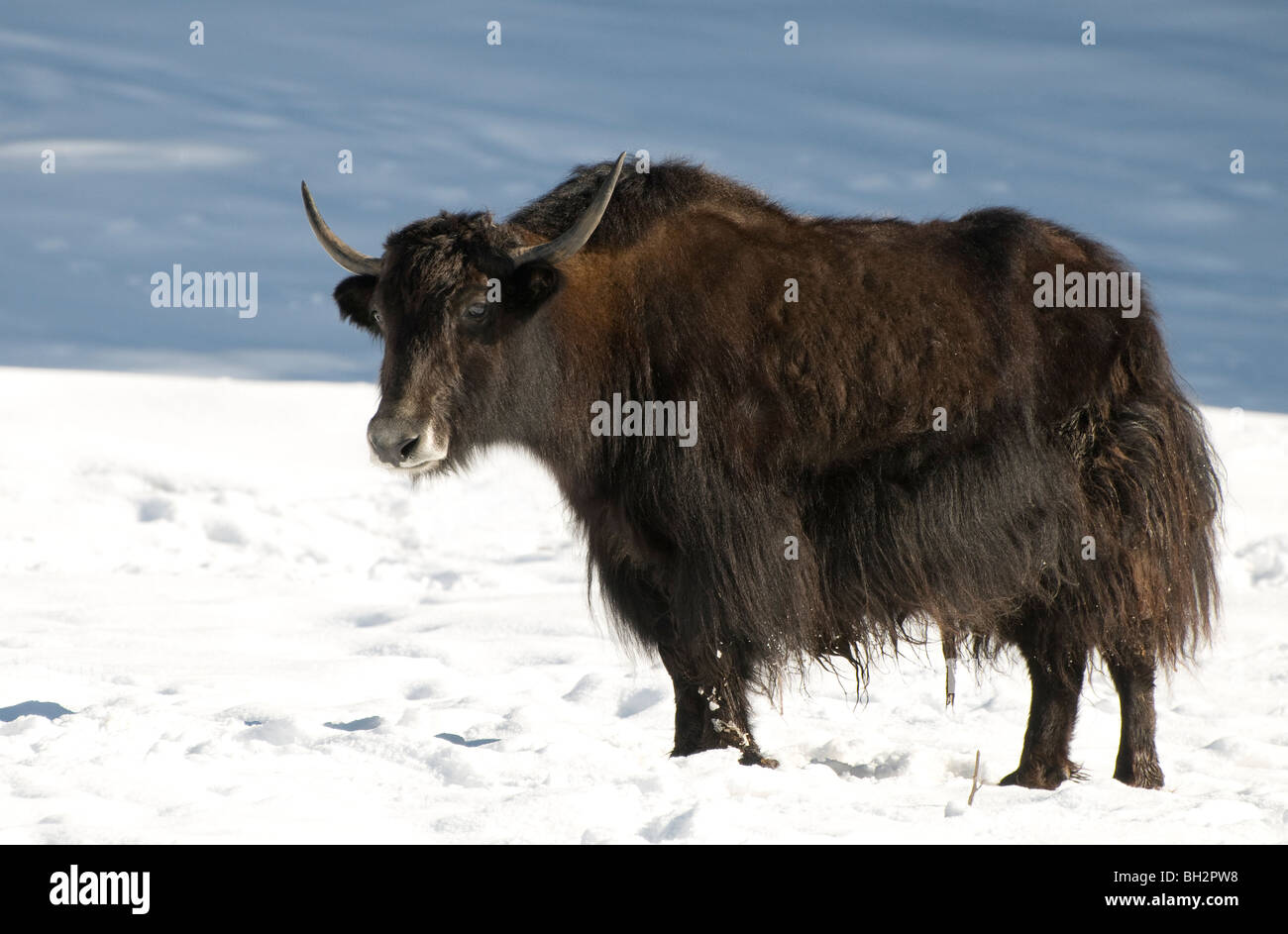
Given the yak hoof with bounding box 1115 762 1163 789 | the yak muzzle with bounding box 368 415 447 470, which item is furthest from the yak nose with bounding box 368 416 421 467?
the yak hoof with bounding box 1115 762 1163 789

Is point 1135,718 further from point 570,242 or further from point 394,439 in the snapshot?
point 394,439

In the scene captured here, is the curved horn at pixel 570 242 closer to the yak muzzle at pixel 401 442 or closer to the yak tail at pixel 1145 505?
the yak muzzle at pixel 401 442

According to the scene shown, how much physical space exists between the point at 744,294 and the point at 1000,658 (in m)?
2.25

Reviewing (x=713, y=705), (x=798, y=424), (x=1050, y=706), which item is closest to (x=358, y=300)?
(x=798, y=424)

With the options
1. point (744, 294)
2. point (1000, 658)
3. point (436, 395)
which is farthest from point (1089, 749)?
point (436, 395)

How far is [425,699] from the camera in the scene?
22.6 feet

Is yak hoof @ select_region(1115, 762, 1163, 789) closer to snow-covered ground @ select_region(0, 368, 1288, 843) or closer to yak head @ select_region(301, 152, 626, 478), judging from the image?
snow-covered ground @ select_region(0, 368, 1288, 843)

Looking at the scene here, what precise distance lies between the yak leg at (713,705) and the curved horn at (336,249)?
6.09ft

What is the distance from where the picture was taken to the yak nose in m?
4.98

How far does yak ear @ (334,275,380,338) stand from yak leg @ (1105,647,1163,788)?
10.5ft

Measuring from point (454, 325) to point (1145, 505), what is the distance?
8.88ft

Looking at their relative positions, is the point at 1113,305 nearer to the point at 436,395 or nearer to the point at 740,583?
the point at 740,583

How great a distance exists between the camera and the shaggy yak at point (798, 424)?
5148 mm

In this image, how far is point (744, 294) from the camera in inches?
208
